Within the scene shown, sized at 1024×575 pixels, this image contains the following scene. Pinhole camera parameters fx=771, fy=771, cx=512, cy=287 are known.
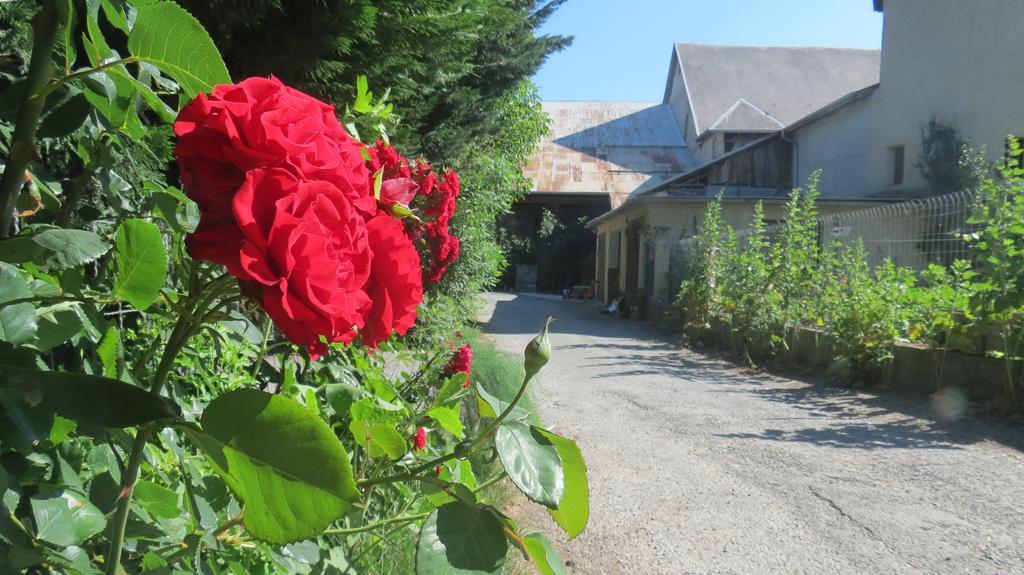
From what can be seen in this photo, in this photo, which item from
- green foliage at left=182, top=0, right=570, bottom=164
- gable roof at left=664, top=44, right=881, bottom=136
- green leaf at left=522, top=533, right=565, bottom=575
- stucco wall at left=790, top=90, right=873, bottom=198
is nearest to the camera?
green leaf at left=522, top=533, right=565, bottom=575

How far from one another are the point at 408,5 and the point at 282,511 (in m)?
2.61

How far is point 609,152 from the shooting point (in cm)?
2542

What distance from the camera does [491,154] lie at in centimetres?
948

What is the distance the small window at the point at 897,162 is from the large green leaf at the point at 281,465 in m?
18.9

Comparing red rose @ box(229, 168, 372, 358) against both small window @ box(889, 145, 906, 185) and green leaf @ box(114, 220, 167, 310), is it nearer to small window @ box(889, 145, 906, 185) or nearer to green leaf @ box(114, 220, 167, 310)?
green leaf @ box(114, 220, 167, 310)

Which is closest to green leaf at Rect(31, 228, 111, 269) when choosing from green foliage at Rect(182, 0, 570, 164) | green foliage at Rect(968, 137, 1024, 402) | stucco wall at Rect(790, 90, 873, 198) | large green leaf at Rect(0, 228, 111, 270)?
large green leaf at Rect(0, 228, 111, 270)

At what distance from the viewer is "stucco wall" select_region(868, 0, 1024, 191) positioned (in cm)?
1445

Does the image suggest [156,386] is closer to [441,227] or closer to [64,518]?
[64,518]

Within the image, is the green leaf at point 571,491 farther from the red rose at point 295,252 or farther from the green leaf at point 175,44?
the green leaf at point 175,44

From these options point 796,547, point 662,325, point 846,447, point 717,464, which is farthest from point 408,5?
point 662,325

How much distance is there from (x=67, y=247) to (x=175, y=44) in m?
0.20

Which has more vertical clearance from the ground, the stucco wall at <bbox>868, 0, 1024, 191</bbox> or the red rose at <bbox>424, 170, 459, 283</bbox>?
the stucco wall at <bbox>868, 0, 1024, 191</bbox>

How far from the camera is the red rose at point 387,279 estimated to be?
0.64m

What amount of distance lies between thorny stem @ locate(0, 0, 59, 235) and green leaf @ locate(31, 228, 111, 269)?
0.11 feet
